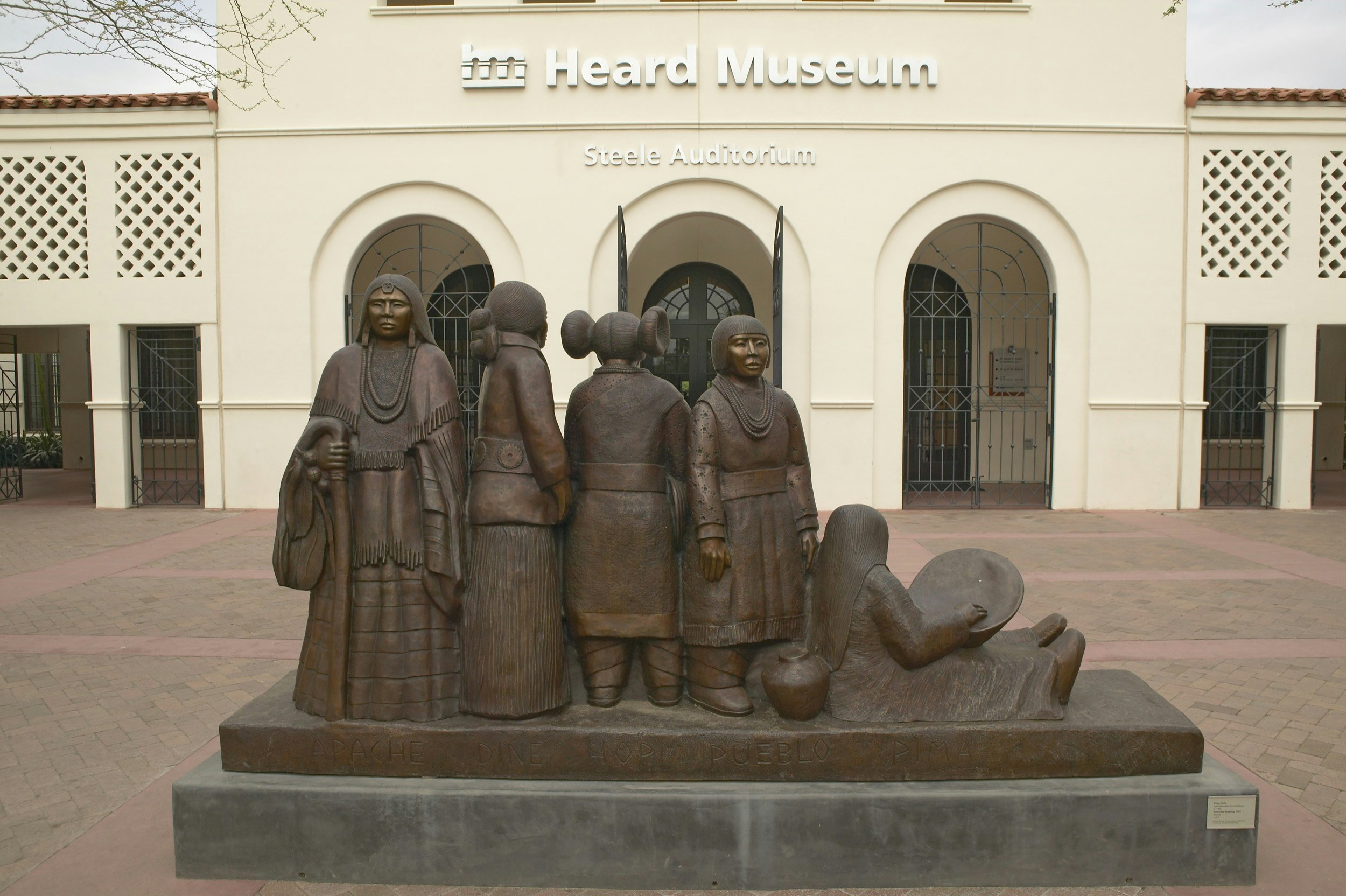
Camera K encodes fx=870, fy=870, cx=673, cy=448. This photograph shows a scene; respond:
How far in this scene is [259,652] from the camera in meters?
5.65

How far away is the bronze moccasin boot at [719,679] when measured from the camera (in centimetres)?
306

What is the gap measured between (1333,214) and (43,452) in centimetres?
2376

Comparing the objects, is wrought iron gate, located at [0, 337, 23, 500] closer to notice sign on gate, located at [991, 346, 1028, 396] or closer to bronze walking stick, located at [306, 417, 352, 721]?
bronze walking stick, located at [306, 417, 352, 721]

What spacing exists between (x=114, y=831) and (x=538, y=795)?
1773 millimetres

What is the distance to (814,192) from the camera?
36.3ft

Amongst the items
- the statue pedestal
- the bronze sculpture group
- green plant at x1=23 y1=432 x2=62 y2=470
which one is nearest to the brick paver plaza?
the statue pedestal

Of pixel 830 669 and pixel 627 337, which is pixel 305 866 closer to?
pixel 830 669

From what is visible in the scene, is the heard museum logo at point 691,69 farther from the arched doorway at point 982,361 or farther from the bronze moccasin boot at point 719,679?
the bronze moccasin boot at point 719,679

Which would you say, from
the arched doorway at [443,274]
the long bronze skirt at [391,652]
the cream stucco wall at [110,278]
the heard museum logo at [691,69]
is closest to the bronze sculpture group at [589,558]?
the long bronze skirt at [391,652]

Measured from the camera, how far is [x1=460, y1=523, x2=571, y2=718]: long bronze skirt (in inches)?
118

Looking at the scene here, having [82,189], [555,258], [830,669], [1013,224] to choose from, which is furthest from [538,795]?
[82,189]

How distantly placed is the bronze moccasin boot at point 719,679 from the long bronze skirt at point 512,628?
47 cm

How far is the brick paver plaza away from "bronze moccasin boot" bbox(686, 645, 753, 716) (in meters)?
0.86

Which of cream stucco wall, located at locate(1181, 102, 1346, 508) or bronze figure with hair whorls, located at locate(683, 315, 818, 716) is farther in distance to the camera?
cream stucco wall, located at locate(1181, 102, 1346, 508)
